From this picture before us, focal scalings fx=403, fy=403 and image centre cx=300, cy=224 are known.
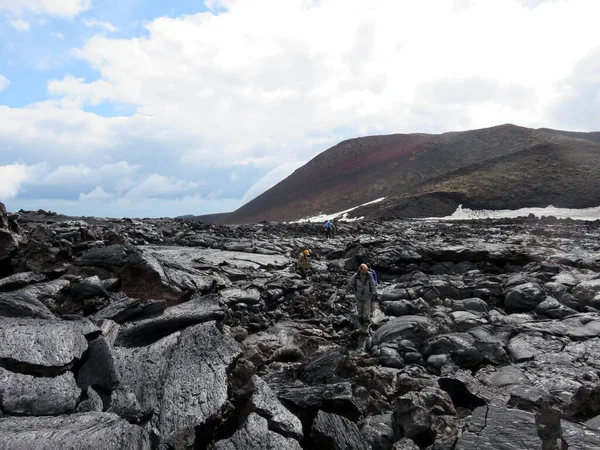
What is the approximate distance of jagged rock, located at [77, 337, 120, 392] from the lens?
545 cm

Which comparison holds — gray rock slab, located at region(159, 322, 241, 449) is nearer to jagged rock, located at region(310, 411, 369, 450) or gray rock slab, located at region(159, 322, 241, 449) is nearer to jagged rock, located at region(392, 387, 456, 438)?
jagged rock, located at region(310, 411, 369, 450)

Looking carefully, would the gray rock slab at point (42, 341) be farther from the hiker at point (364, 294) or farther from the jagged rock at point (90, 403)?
the hiker at point (364, 294)

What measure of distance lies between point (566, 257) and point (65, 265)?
751 inches

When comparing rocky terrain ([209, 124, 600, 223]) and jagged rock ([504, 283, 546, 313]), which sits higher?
rocky terrain ([209, 124, 600, 223])

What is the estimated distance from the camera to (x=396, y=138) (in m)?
109

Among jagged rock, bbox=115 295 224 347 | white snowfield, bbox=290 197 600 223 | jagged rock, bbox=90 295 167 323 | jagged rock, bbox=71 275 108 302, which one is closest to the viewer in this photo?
jagged rock, bbox=115 295 224 347

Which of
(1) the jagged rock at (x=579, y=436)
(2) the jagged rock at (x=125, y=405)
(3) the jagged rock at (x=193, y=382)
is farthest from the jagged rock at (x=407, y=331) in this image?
(2) the jagged rock at (x=125, y=405)

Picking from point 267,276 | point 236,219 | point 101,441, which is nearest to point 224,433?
point 101,441

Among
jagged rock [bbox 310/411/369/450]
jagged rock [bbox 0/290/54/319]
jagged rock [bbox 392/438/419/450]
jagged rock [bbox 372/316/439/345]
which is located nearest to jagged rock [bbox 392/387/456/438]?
jagged rock [bbox 392/438/419/450]

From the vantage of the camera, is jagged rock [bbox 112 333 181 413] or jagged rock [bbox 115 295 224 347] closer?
jagged rock [bbox 112 333 181 413]

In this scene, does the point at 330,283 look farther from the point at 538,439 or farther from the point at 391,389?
the point at 538,439

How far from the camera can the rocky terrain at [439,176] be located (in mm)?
57562

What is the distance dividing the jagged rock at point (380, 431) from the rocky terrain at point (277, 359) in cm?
2

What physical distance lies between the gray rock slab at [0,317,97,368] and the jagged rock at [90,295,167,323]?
1.65m
